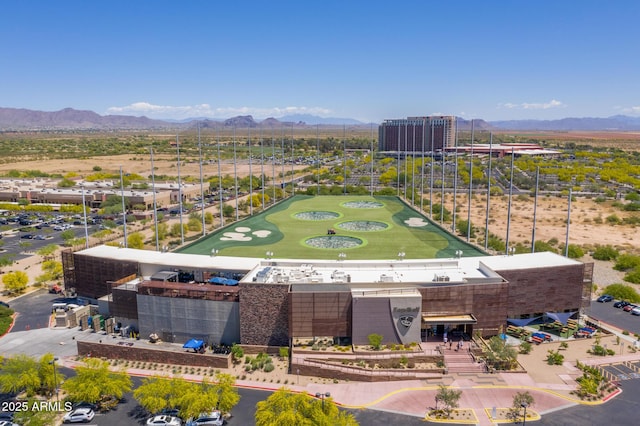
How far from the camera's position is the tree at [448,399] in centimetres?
2975

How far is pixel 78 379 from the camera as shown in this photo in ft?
103

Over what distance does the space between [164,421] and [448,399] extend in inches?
711

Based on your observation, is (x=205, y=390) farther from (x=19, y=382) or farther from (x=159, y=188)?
(x=159, y=188)

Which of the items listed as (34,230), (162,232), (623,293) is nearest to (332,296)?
(623,293)

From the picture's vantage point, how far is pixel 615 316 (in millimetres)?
47906

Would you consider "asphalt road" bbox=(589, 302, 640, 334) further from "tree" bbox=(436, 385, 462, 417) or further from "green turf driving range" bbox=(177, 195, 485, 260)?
A: "tree" bbox=(436, 385, 462, 417)

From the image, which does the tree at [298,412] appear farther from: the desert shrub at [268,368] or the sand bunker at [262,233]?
the sand bunker at [262,233]

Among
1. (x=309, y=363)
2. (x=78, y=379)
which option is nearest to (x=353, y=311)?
(x=309, y=363)

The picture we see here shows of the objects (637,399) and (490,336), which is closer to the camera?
(637,399)

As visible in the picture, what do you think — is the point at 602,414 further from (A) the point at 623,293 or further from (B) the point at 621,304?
(A) the point at 623,293

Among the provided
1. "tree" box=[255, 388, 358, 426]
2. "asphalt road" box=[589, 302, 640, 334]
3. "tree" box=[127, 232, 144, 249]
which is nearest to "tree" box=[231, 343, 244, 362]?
"tree" box=[255, 388, 358, 426]

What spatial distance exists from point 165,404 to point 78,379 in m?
6.88

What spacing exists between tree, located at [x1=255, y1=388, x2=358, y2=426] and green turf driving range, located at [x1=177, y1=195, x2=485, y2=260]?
23.9m

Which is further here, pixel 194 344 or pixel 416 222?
pixel 416 222
